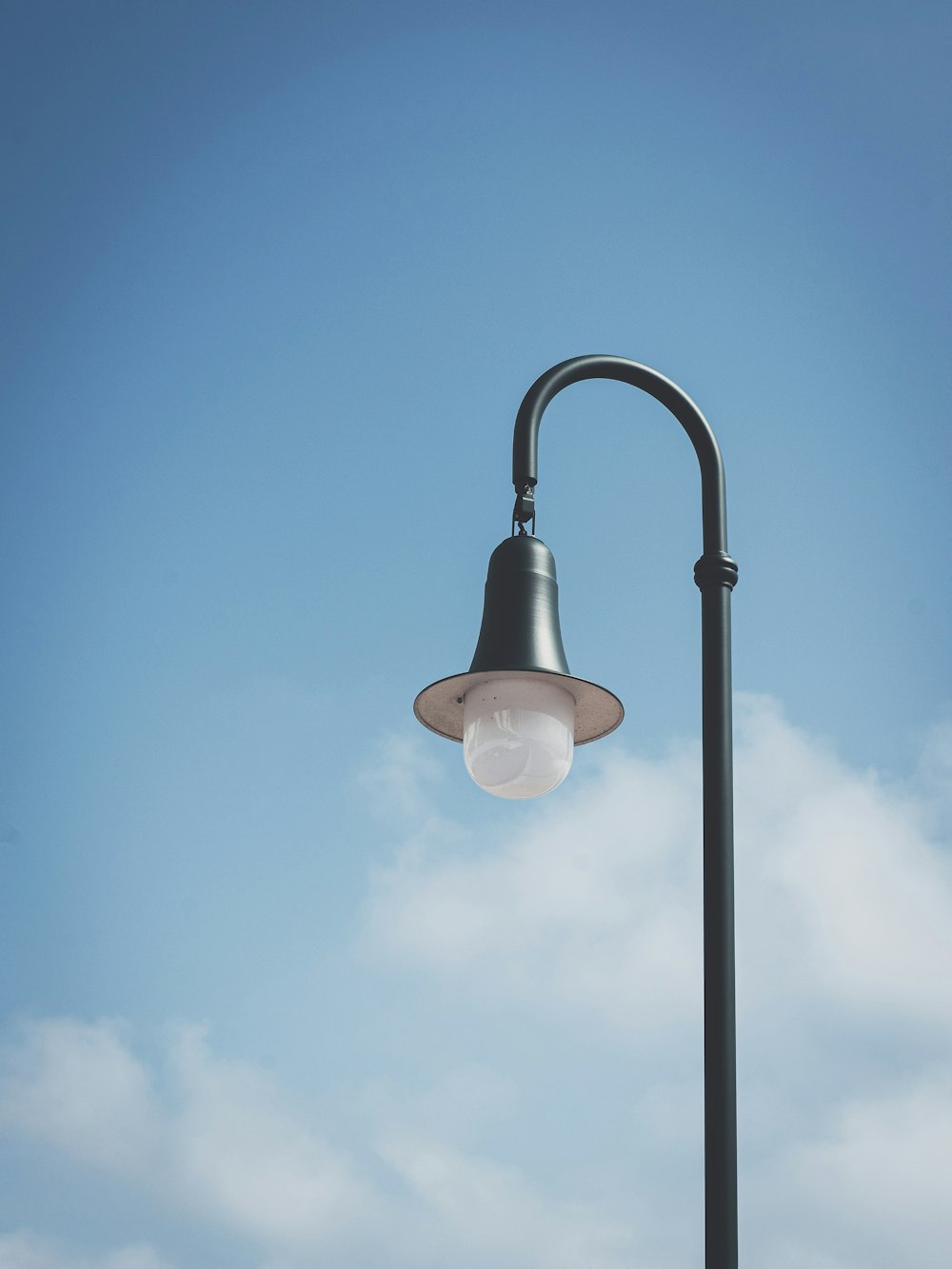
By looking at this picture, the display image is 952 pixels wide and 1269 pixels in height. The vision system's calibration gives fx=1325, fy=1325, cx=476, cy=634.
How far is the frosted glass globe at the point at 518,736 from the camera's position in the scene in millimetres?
4227

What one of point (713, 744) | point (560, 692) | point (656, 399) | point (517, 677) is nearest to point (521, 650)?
point (517, 677)

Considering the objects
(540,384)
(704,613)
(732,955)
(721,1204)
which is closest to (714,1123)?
(721,1204)

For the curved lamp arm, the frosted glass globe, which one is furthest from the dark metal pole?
the frosted glass globe

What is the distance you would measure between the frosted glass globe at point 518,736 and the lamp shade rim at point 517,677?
33mm

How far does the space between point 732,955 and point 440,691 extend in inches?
49.8

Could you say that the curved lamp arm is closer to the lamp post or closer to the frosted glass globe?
the lamp post

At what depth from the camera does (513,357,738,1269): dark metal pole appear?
3520 mm

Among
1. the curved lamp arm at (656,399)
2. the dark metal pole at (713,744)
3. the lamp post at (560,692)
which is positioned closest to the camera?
the dark metal pole at (713,744)

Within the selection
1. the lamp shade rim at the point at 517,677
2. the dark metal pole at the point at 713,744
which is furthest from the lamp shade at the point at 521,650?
the dark metal pole at the point at 713,744

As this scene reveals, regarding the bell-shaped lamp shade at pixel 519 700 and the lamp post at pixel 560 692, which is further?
the bell-shaped lamp shade at pixel 519 700

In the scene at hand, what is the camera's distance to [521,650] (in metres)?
4.26

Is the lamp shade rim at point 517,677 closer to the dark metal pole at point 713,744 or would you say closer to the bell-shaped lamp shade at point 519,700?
the bell-shaped lamp shade at point 519,700

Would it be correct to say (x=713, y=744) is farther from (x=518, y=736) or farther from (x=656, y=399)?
(x=656, y=399)

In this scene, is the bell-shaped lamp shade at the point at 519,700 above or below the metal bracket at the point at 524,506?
below
